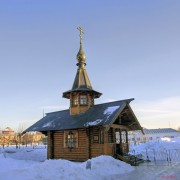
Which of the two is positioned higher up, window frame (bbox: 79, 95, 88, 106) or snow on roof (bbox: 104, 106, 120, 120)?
window frame (bbox: 79, 95, 88, 106)

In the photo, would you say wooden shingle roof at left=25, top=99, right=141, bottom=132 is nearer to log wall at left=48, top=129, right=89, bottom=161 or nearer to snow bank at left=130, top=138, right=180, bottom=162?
log wall at left=48, top=129, right=89, bottom=161

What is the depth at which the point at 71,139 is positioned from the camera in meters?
23.2

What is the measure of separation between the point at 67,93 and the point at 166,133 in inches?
3505

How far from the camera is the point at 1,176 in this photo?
474 inches

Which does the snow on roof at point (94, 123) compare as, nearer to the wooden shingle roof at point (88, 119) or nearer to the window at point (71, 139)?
the wooden shingle roof at point (88, 119)

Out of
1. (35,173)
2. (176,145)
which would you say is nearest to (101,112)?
(35,173)

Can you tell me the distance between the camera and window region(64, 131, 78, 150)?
2280cm

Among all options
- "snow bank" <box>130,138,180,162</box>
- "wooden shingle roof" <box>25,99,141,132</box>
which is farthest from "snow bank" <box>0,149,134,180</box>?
"snow bank" <box>130,138,180,162</box>

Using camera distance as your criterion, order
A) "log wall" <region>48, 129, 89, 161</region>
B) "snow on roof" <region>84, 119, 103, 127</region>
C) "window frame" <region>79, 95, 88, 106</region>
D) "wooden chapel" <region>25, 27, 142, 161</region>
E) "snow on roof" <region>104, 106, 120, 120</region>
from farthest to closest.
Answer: "window frame" <region>79, 95, 88, 106</region> → "log wall" <region>48, 129, 89, 161</region> → "wooden chapel" <region>25, 27, 142, 161</region> → "snow on roof" <region>104, 106, 120, 120</region> → "snow on roof" <region>84, 119, 103, 127</region>

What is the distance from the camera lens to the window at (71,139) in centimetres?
2280

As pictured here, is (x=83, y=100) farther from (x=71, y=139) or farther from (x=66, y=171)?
(x=66, y=171)

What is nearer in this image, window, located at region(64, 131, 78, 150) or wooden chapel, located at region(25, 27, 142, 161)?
wooden chapel, located at region(25, 27, 142, 161)

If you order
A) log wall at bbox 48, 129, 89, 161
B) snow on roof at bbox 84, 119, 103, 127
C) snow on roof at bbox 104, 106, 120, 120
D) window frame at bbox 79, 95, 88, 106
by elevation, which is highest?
window frame at bbox 79, 95, 88, 106

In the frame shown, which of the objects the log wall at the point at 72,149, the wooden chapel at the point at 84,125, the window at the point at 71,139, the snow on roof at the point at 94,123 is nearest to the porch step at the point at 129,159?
the wooden chapel at the point at 84,125
